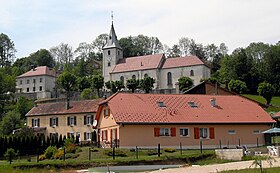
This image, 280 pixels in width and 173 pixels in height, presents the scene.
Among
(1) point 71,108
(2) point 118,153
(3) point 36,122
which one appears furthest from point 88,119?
(2) point 118,153

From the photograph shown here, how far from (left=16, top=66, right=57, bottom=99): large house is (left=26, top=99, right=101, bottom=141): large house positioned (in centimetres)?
4628

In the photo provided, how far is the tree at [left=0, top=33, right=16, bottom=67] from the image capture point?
4813 inches

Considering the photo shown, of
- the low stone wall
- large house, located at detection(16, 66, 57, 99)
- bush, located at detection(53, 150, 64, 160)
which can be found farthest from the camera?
large house, located at detection(16, 66, 57, 99)

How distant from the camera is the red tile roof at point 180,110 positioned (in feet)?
139

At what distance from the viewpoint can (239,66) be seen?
105 metres

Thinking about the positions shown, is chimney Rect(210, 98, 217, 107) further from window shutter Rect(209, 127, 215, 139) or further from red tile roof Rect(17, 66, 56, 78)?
red tile roof Rect(17, 66, 56, 78)

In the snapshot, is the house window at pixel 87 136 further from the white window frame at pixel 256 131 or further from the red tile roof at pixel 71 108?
the white window frame at pixel 256 131

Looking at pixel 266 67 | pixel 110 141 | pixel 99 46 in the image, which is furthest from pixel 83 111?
pixel 99 46

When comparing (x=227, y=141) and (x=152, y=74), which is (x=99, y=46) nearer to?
(x=152, y=74)

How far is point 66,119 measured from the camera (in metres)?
60.8

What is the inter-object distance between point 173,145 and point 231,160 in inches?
463

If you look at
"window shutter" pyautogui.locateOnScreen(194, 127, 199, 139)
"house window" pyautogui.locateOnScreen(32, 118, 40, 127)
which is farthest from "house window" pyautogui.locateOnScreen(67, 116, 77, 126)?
"window shutter" pyautogui.locateOnScreen(194, 127, 199, 139)

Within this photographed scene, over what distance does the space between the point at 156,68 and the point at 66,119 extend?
51379mm

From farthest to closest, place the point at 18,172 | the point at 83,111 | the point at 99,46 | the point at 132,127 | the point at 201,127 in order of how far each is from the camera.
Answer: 1. the point at 99,46
2. the point at 83,111
3. the point at 201,127
4. the point at 132,127
5. the point at 18,172
